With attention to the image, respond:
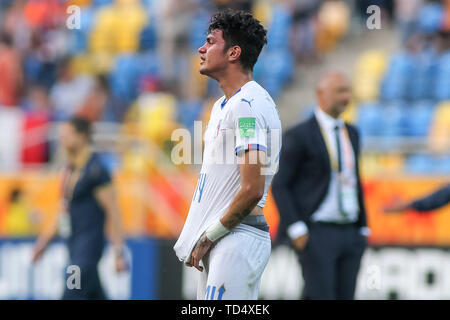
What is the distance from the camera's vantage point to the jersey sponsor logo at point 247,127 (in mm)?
4781

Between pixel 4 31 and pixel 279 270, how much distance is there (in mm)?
10315

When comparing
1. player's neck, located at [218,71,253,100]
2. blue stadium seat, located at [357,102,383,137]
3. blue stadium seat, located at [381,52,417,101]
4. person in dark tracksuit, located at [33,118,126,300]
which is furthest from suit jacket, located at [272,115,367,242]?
blue stadium seat, located at [381,52,417,101]

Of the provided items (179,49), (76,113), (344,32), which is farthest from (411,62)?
(76,113)

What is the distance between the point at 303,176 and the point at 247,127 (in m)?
2.53

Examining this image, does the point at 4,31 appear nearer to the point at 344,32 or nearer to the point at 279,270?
the point at 344,32

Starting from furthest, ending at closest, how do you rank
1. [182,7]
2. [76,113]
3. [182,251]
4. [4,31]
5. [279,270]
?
[4,31], [182,7], [76,113], [279,270], [182,251]

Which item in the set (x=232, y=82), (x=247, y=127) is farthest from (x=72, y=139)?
(x=247, y=127)

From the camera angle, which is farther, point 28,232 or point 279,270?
point 28,232

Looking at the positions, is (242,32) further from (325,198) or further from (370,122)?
(370,122)

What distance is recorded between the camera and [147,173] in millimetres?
11766

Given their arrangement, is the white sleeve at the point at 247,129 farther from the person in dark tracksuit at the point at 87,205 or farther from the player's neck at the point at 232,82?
the person in dark tracksuit at the point at 87,205

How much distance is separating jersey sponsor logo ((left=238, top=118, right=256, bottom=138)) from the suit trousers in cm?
239

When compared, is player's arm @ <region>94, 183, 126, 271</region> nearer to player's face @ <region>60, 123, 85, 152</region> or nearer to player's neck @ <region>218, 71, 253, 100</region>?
player's face @ <region>60, 123, 85, 152</region>

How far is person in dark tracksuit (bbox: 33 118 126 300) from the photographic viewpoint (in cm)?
857
